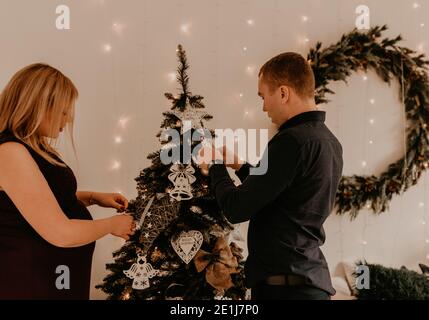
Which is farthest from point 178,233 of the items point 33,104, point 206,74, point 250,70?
point 250,70

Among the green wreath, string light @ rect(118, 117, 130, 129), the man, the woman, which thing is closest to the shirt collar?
the man

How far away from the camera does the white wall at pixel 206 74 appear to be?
267 cm

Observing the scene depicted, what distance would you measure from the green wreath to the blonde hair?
1.72m

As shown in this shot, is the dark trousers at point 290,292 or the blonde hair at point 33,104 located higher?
the blonde hair at point 33,104

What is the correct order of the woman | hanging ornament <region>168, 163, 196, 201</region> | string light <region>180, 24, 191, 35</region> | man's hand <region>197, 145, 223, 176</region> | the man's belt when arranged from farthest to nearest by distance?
string light <region>180, 24, 191, 35</region>
hanging ornament <region>168, 163, 196, 201</region>
man's hand <region>197, 145, 223, 176</region>
the man's belt
the woman

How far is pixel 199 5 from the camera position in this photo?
279cm

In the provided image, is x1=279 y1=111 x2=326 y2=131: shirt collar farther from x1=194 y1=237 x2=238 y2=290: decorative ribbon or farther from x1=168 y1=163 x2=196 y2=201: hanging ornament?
x1=194 y1=237 x2=238 y2=290: decorative ribbon

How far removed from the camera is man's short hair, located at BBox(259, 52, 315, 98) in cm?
165

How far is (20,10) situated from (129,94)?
2.60 feet

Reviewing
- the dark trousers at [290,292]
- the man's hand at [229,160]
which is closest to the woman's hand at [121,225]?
the man's hand at [229,160]

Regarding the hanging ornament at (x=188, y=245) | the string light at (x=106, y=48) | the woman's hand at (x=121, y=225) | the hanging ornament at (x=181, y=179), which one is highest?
the string light at (x=106, y=48)

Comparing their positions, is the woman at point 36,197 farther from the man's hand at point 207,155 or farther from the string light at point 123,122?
the string light at point 123,122

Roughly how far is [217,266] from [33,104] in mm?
1024
